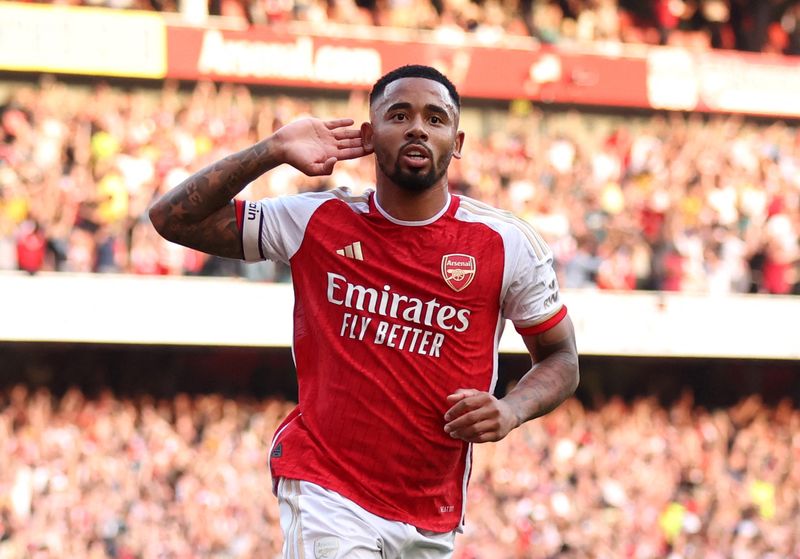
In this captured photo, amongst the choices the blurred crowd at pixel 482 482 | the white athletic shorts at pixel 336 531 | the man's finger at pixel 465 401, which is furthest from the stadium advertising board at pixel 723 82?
the man's finger at pixel 465 401

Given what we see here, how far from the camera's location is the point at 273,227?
4.63 m

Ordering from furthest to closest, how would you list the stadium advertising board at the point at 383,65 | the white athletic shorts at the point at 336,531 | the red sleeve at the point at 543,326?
the stadium advertising board at the point at 383,65 < the red sleeve at the point at 543,326 < the white athletic shorts at the point at 336,531

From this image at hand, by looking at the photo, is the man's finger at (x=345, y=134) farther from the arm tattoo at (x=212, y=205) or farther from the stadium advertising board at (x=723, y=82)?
the stadium advertising board at (x=723, y=82)

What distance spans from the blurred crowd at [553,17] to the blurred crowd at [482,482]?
523 centimetres

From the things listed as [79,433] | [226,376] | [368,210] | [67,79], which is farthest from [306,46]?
[368,210]

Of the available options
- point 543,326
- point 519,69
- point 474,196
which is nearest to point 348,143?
point 543,326

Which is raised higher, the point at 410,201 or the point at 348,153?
the point at 348,153

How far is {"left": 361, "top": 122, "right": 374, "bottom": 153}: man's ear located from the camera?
4516mm

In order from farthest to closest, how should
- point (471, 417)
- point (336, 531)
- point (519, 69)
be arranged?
point (519, 69) → point (336, 531) → point (471, 417)

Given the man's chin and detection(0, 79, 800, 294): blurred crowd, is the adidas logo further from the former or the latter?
detection(0, 79, 800, 294): blurred crowd

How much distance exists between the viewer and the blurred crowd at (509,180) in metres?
15.3

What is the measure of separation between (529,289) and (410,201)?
1.70 ft

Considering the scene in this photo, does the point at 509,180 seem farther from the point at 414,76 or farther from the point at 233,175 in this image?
the point at 233,175

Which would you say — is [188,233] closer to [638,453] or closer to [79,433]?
[79,433]
